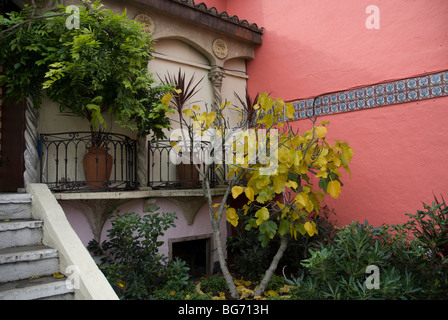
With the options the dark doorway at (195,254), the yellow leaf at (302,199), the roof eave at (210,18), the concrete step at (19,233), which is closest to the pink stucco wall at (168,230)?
the dark doorway at (195,254)

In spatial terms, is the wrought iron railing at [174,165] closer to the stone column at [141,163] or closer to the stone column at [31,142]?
the stone column at [141,163]

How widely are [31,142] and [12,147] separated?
72 cm

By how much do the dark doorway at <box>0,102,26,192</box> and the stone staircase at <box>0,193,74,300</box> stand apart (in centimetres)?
119

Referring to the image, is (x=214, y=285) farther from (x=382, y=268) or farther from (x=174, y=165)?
(x=382, y=268)

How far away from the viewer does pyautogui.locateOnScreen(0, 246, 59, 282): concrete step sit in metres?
2.29

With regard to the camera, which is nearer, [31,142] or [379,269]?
[379,269]

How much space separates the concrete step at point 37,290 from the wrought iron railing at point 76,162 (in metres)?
1.39

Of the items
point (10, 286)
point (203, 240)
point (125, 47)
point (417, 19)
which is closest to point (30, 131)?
point (125, 47)

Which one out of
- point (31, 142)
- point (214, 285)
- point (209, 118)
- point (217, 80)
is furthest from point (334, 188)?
point (31, 142)

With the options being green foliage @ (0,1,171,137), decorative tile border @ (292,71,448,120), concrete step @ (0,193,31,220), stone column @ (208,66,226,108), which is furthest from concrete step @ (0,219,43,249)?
decorative tile border @ (292,71,448,120)

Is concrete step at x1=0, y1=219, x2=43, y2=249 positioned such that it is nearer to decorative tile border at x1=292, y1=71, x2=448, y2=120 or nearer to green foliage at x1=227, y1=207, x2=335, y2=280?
green foliage at x1=227, y1=207, x2=335, y2=280

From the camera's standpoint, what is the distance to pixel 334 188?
3236mm

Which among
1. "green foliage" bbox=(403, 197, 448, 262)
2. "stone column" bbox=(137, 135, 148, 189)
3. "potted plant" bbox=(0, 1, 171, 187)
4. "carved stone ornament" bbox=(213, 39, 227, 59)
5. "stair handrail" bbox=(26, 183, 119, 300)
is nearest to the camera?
"stair handrail" bbox=(26, 183, 119, 300)

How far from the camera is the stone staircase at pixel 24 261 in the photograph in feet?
7.07
